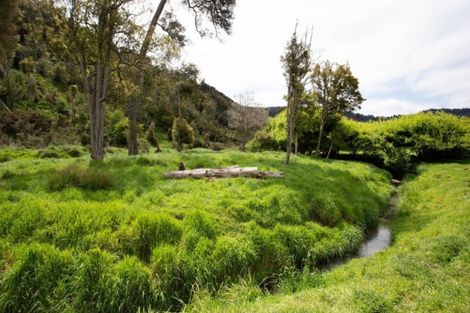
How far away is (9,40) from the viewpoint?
62.2ft

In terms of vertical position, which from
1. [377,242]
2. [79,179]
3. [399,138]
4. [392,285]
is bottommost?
[377,242]

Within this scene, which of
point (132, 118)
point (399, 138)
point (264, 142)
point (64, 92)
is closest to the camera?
point (132, 118)

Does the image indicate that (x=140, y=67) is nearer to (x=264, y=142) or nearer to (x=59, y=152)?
(x=59, y=152)

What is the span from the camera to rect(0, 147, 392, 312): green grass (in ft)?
16.1

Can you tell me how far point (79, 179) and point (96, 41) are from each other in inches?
262

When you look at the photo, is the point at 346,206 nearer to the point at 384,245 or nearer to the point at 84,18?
the point at 384,245

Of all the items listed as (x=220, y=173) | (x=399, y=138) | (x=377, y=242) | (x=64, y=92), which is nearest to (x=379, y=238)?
(x=377, y=242)

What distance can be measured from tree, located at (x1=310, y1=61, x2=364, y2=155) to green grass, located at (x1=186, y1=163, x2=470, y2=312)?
16956 mm

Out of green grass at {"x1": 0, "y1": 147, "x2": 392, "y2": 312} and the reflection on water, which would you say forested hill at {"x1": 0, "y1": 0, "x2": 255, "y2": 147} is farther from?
the reflection on water

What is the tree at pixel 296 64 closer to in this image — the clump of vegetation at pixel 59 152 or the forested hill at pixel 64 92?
the forested hill at pixel 64 92

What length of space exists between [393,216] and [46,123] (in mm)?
31572

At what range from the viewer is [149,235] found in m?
6.15

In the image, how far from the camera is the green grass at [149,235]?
16.1 feet

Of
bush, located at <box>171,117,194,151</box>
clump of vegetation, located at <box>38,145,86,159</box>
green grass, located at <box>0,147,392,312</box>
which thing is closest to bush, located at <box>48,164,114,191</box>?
green grass, located at <box>0,147,392,312</box>
